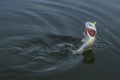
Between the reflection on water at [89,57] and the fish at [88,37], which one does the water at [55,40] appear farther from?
the fish at [88,37]

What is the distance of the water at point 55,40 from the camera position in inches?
272

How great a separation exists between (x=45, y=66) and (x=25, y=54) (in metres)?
0.73

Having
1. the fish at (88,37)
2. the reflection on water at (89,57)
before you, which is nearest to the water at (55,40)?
the reflection on water at (89,57)

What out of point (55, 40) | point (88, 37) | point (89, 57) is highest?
point (55, 40)

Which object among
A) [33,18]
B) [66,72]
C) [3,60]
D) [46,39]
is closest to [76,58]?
[66,72]

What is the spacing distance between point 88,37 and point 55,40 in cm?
122

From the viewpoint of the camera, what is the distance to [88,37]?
7.42 m

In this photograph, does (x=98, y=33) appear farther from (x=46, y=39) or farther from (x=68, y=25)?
(x=46, y=39)

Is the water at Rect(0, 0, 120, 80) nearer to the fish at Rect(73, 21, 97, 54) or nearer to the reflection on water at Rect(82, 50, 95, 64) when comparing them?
the reflection on water at Rect(82, 50, 95, 64)

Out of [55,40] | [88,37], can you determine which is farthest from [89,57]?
[55,40]

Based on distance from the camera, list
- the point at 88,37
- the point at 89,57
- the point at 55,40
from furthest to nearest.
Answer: the point at 55,40 → the point at 89,57 → the point at 88,37

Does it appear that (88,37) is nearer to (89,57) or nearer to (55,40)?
(89,57)

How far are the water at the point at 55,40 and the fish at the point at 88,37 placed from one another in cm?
17

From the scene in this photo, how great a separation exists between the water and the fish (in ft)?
0.56
